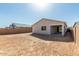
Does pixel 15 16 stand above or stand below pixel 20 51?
above

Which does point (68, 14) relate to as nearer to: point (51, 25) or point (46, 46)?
point (46, 46)

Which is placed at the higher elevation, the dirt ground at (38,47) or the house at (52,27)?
the house at (52,27)

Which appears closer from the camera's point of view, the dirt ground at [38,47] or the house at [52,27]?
the dirt ground at [38,47]

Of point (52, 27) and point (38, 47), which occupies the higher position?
point (52, 27)

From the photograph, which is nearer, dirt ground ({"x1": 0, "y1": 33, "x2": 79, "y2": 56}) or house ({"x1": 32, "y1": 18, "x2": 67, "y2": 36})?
dirt ground ({"x1": 0, "y1": 33, "x2": 79, "y2": 56})

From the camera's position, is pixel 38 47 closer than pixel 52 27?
Yes

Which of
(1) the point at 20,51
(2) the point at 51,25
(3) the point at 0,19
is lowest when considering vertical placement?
(1) the point at 20,51

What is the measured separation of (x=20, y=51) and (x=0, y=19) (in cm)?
84

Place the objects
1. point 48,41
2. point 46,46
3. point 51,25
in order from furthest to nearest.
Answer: point 51,25
point 48,41
point 46,46

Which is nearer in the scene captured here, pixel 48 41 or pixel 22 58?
pixel 22 58

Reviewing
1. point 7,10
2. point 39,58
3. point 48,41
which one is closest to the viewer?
point 39,58

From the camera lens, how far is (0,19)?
3258mm

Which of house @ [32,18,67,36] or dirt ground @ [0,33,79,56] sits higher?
house @ [32,18,67,36]

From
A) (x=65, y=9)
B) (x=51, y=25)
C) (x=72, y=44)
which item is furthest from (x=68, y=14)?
(x=51, y=25)
